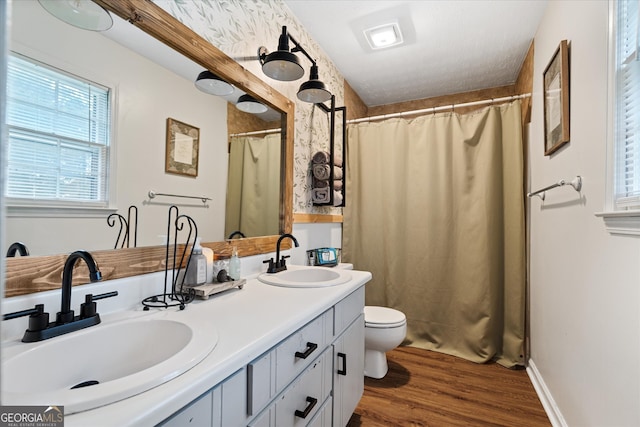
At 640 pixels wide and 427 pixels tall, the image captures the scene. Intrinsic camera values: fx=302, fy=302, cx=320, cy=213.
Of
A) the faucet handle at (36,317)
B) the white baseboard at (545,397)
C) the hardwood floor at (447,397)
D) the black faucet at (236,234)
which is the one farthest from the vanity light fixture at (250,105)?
the white baseboard at (545,397)

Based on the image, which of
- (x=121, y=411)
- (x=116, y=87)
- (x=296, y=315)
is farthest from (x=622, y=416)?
(x=116, y=87)

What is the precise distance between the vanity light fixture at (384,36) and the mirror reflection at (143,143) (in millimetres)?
1137

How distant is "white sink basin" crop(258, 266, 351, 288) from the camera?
4.41ft

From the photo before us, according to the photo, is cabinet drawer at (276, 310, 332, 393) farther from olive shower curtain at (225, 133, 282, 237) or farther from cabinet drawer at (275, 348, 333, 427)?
olive shower curtain at (225, 133, 282, 237)

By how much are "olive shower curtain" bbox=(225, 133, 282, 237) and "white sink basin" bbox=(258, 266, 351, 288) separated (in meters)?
0.25

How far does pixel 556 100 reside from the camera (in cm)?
157

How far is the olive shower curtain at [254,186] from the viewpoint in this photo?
1.44 m

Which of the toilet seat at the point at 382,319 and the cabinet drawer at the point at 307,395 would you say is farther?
the toilet seat at the point at 382,319

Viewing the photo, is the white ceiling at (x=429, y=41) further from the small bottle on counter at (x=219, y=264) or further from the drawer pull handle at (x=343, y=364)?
the drawer pull handle at (x=343, y=364)

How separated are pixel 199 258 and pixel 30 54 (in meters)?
0.75

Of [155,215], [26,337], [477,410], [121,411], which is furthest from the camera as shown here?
[477,410]

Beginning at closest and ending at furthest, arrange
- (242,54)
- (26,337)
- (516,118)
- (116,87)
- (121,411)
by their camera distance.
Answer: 1. (121,411)
2. (26,337)
3. (116,87)
4. (242,54)
5. (516,118)

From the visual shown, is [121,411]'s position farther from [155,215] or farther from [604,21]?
[604,21]

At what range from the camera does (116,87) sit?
0.94 metres
